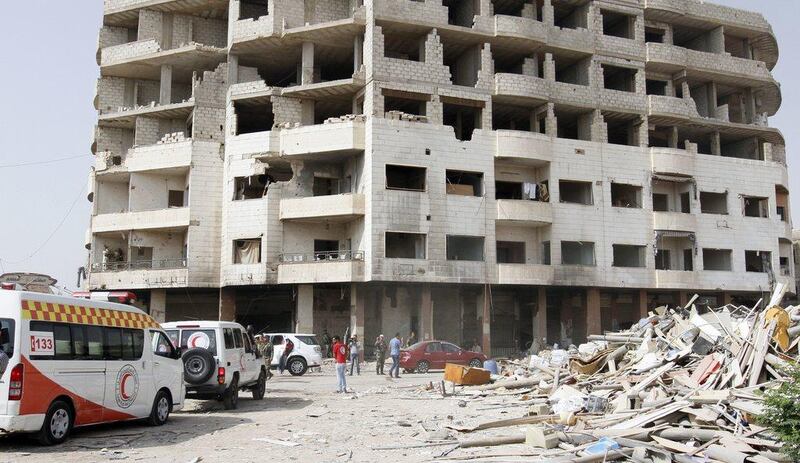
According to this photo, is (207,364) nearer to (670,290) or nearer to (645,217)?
(645,217)

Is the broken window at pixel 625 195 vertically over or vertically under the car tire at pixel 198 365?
over

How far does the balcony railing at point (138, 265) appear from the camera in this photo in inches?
1478

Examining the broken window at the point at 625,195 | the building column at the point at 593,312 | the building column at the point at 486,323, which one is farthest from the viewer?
the broken window at the point at 625,195

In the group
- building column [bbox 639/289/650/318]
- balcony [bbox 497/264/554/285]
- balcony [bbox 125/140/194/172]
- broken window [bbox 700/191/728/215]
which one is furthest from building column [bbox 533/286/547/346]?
balcony [bbox 125/140/194/172]

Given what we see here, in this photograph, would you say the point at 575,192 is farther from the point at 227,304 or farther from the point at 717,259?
the point at 227,304

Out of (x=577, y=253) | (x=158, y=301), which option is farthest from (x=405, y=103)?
(x=158, y=301)

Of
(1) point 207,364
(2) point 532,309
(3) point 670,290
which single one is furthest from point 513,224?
(1) point 207,364

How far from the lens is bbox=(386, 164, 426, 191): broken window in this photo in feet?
117

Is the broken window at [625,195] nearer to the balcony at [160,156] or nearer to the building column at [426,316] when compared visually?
the building column at [426,316]

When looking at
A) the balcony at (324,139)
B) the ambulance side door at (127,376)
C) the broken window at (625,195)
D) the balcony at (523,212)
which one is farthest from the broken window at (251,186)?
the ambulance side door at (127,376)

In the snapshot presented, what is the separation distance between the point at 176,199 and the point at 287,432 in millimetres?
29926

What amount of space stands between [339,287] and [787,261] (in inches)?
1123

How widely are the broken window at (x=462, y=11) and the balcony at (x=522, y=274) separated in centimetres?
1341

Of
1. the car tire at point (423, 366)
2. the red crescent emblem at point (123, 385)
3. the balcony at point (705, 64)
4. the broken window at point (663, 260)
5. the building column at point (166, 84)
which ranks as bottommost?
the car tire at point (423, 366)
